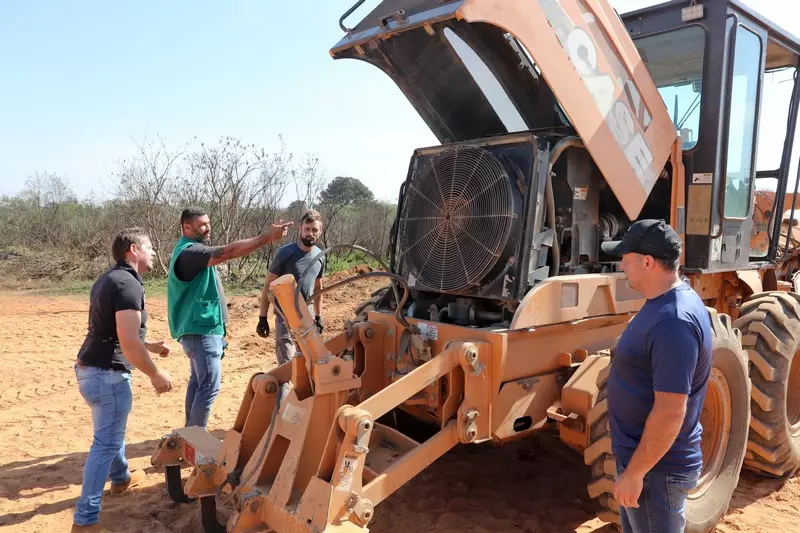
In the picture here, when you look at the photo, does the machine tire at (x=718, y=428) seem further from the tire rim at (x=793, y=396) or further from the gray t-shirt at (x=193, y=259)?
the gray t-shirt at (x=193, y=259)

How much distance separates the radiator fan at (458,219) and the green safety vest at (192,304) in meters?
1.49

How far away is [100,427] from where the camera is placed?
3.61 meters

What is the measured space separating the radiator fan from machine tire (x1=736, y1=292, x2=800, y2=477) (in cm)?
205

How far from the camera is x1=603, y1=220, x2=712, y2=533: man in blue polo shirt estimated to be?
2.10 m

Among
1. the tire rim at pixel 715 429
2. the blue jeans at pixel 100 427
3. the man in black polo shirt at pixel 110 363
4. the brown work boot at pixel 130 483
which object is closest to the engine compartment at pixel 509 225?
the tire rim at pixel 715 429

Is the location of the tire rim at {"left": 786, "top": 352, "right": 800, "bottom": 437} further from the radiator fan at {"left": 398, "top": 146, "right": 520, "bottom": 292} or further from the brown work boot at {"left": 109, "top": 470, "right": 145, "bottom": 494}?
the brown work boot at {"left": 109, "top": 470, "right": 145, "bottom": 494}

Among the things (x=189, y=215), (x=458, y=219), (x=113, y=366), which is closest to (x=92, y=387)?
(x=113, y=366)

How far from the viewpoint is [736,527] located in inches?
146

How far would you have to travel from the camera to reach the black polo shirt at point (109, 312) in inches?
140

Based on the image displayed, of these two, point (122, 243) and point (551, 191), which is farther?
point (122, 243)

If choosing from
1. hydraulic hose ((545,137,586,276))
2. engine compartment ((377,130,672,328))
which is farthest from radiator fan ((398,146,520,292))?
hydraulic hose ((545,137,586,276))

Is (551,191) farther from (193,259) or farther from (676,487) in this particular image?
(193,259)

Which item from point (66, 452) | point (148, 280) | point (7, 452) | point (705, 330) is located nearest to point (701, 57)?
point (705, 330)

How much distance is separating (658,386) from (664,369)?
7 centimetres
